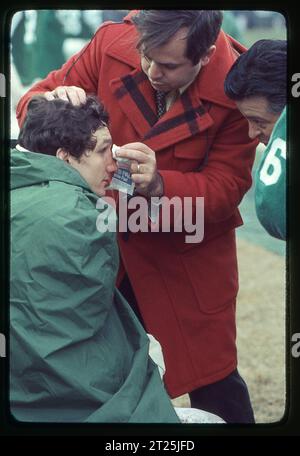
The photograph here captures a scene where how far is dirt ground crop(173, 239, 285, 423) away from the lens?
15.8 feet

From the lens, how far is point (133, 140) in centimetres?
286

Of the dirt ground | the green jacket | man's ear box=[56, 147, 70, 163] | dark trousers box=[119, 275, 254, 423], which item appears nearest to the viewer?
the green jacket

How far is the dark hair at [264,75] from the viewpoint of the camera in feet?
9.21

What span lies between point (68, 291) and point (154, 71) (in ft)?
2.06

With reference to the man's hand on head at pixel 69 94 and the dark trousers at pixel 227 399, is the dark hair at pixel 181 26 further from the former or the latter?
the dark trousers at pixel 227 399

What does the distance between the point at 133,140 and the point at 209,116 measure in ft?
0.70

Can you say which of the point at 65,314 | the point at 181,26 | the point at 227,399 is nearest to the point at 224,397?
the point at 227,399

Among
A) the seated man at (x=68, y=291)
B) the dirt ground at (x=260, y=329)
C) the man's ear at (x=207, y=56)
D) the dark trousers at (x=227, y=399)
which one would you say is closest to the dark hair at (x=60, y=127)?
the seated man at (x=68, y=291)

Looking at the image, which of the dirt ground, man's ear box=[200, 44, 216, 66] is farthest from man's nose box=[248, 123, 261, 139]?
the dirt ground

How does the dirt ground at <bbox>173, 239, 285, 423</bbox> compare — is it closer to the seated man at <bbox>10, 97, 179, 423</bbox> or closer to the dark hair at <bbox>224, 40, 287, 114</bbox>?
the seated man at <bbox>10, 97, 179, 423</bbox>

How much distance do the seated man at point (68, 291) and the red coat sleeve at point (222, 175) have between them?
0.66 ft

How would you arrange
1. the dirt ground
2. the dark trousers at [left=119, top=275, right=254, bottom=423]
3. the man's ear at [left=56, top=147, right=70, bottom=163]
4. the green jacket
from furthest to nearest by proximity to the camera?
the dirt ground
the dark trousers at [left=119, top=275, right=254, bottom=423]
the man's ear at [left=56, top=147, right=70, bottom=163]
the green jacket

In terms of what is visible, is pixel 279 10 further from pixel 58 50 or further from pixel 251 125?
pixel 58 50

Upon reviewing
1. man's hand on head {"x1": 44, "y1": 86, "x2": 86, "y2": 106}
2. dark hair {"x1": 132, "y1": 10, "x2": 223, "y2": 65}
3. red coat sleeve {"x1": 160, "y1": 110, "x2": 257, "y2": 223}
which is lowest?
red coat sleeve {"x1": 160, "y1": 110, "x2": 257, "y2": 223}
